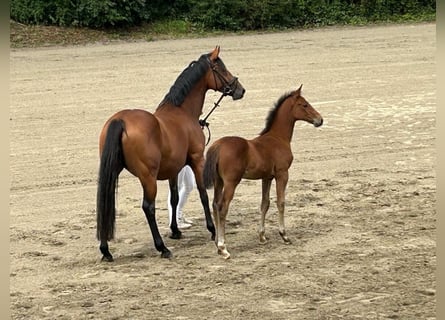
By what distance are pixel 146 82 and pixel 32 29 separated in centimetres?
841

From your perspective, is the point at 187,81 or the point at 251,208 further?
the point at 251,208

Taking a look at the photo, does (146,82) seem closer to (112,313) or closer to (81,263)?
(81,263)

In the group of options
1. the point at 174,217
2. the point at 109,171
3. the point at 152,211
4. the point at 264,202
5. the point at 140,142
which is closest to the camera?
the point at 109,171

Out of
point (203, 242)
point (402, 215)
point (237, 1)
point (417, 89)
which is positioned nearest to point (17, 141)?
point (203, 242)

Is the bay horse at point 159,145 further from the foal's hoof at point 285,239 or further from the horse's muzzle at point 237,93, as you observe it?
the foal's hoof at point 285,239

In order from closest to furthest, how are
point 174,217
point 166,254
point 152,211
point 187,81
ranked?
point 152,211
point 166,254
point 187,81
point 174,217

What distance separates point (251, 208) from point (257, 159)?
2.07 m

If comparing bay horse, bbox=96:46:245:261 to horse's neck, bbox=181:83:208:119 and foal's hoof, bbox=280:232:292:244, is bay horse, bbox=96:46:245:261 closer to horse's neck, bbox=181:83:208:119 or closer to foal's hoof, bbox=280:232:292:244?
horse's neck, bbox=181:83:208:119

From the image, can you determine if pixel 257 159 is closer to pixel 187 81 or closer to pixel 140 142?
pixel 140 142

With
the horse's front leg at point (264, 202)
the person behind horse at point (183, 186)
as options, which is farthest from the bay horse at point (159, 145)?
the horse's front leg at point (264, 202)

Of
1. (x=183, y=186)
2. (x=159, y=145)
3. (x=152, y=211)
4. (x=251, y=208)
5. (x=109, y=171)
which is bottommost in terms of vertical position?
(x=251, y=208)

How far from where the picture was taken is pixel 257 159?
768 centimetres

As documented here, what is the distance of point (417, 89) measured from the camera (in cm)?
1669

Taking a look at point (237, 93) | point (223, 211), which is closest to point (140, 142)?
point (223, 211)
